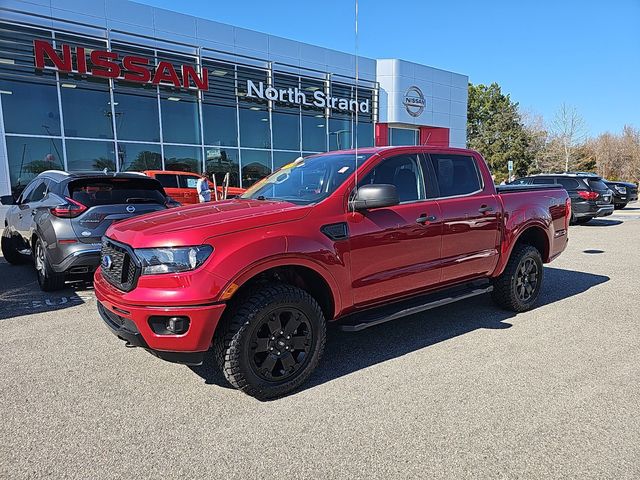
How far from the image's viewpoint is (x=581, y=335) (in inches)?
173

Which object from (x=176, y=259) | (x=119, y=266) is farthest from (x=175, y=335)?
(x=119, y=266)

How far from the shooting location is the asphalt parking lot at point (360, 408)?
2.44m

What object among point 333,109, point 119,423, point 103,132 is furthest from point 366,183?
point 333,109

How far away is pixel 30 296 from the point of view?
604cm

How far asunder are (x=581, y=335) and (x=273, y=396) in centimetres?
320

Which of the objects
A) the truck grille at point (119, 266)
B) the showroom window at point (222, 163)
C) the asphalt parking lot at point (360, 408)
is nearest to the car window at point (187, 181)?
the showroom window at point (222, 163)

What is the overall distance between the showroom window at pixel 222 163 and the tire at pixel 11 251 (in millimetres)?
9542

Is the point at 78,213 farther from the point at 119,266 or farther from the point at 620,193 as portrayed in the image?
the point at 620,193

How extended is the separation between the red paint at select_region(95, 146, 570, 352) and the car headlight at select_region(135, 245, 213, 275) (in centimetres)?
4

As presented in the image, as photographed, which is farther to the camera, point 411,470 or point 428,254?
point 428,254

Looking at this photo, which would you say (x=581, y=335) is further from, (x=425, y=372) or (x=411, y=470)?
Answer: (x=411, y=470)

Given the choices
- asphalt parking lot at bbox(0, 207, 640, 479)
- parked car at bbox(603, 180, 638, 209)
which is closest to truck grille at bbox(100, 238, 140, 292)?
asphalt parking lot at bbox(0, 207, 640, 479)

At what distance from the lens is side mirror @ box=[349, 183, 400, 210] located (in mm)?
3494

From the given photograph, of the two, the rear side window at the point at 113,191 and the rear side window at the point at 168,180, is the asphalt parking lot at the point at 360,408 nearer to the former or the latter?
the rear side window at the point at 113,191
